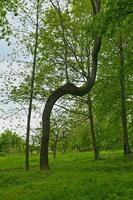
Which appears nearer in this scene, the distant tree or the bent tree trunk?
the bent tree trunk

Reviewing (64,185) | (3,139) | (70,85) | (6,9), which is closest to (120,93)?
(70,85)

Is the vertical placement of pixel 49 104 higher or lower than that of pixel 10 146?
lower

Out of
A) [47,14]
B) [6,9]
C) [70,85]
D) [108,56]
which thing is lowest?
[70,85]

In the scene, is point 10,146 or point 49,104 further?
point 10,146

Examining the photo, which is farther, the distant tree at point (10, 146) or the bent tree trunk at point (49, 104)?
the distant tree at point (10, 146)

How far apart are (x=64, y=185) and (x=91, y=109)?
1014 inches

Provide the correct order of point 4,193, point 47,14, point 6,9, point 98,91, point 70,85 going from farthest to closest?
point 98,91 → point 47,14 → point 70,85 → point 6,9 → point 4,193

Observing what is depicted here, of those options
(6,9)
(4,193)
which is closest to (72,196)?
(4,193)

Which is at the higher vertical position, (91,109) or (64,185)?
(91,109)

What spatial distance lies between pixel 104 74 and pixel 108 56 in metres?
1.75

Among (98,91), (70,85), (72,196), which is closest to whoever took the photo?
(72,196)

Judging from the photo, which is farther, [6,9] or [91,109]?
[91,109]

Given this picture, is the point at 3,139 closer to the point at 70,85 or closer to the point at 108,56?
the point at 108,56

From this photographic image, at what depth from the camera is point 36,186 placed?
1975 cm
